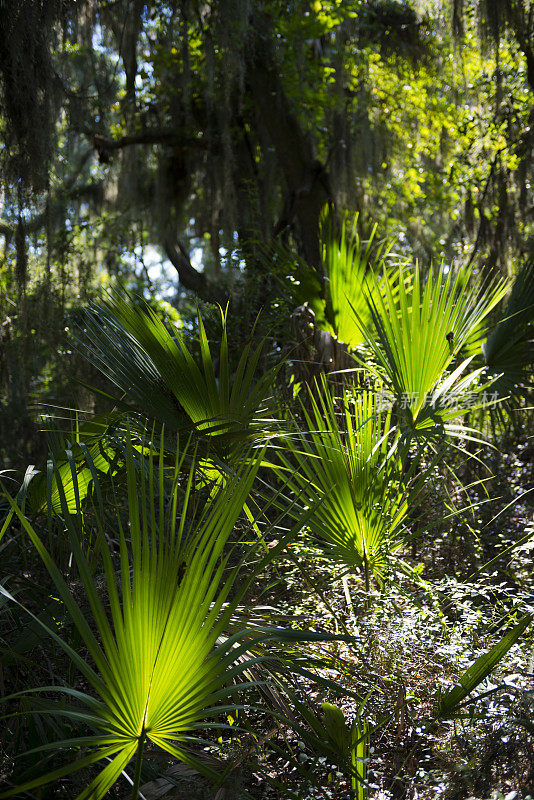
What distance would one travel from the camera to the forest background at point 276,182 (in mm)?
3547

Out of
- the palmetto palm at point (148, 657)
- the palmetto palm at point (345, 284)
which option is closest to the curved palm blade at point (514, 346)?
the palmetto palm at point (345, 284)

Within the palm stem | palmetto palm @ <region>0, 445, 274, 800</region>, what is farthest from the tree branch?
the palm stem

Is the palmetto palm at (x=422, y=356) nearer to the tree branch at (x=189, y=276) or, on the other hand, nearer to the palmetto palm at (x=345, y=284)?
the palmetto palm at (x=345, y=284)

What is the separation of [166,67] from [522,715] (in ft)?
22.4

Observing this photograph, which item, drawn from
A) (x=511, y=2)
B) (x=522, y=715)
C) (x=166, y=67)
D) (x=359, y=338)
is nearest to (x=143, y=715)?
(x=522, y=715)

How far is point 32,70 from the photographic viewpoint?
3.86m

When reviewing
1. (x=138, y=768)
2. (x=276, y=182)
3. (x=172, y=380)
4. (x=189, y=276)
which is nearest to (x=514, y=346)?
(x=172, y=380)

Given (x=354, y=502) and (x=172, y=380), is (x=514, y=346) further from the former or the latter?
(x=172, y=380)

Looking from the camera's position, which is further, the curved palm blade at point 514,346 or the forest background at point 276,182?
the forest background at point 276,182

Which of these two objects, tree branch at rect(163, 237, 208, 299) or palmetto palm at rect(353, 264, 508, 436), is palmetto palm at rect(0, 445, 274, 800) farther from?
tree branch at rect(163, 237, 208, 299)

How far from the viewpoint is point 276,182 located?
254 inches

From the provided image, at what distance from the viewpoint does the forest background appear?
11.6 ft

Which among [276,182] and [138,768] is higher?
[276,182]

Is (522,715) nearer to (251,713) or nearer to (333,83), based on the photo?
(251,713)
